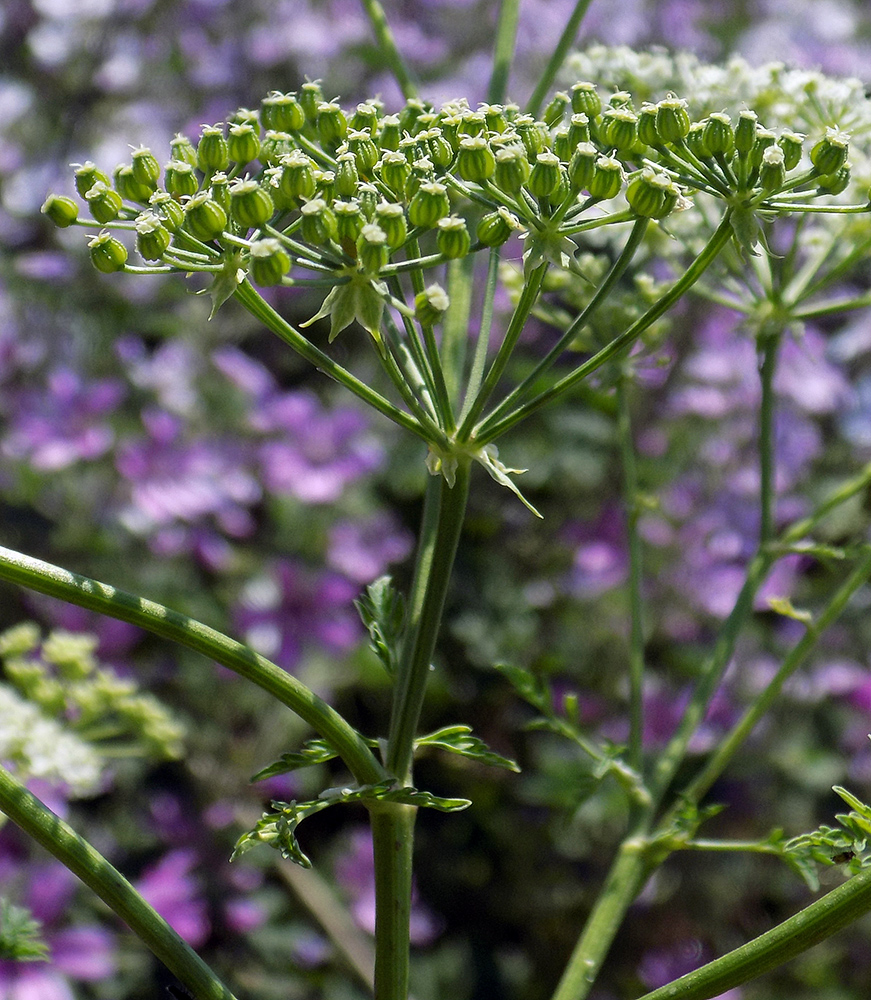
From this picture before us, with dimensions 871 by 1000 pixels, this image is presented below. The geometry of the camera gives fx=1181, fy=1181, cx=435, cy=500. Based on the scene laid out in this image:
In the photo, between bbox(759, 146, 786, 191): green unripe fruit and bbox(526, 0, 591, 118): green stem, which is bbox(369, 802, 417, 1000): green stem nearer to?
bbox(759, 146, 786, 191): green unripe fruit

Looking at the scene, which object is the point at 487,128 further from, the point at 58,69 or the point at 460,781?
the point at 58,69

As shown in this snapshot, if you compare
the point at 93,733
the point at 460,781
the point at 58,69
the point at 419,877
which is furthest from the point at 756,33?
the point at 93,733

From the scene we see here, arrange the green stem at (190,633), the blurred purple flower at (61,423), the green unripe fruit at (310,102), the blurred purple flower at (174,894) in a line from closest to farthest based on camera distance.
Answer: the green stem at (190,633) < the green unripe fruit at (310,102) < the blurred purple flower at (174,894) < the blurred purple flower at (61,423)

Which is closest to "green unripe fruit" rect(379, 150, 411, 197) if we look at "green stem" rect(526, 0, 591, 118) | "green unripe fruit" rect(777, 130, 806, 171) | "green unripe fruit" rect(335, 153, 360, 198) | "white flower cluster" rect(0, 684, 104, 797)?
"green unripe fruit" rect(335, 153, 360, 198)

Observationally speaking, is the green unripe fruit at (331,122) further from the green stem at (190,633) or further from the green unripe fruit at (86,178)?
the green stem at (190,633)

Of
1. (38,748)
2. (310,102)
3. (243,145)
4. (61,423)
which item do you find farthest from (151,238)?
(61,423)

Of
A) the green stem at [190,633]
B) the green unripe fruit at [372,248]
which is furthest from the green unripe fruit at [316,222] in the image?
the green stem at [190,633]

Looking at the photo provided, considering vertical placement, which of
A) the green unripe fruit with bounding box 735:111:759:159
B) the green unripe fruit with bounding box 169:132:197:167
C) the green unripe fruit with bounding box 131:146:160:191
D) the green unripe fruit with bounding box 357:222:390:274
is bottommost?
the green unripe fruit with bounding box 357:222:390:274
